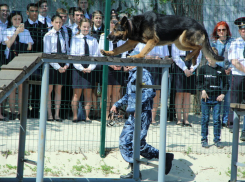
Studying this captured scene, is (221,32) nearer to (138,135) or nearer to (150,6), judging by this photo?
(150,6)

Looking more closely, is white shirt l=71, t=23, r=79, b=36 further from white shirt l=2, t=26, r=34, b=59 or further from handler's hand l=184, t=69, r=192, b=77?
handler's hand l=184, t=69, r=192, b=77

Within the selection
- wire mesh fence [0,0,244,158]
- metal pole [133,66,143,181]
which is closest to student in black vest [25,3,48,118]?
A: wire mesh fence [0,0,244,158]

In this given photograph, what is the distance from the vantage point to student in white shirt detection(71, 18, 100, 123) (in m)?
6.18

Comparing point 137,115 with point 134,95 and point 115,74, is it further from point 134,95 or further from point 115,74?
point 115,74

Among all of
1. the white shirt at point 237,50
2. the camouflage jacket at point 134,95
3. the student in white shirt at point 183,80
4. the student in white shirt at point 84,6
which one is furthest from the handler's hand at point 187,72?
the student in white shirt at point 84,6

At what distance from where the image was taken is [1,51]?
6.13m

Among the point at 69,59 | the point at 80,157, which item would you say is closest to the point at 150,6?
the point at 80,157

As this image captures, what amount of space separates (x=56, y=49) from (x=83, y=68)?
63 cm

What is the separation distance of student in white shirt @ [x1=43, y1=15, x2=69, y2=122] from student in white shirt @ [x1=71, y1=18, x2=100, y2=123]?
191mm

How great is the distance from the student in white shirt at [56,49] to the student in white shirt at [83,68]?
19 cm

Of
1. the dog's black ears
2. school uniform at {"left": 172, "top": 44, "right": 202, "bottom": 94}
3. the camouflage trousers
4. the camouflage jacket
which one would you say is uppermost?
the dog's black ears

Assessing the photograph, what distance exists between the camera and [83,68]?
6.44 m

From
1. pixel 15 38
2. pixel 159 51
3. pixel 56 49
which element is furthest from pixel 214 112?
pixel 15 38

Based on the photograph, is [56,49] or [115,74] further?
[115,74]
